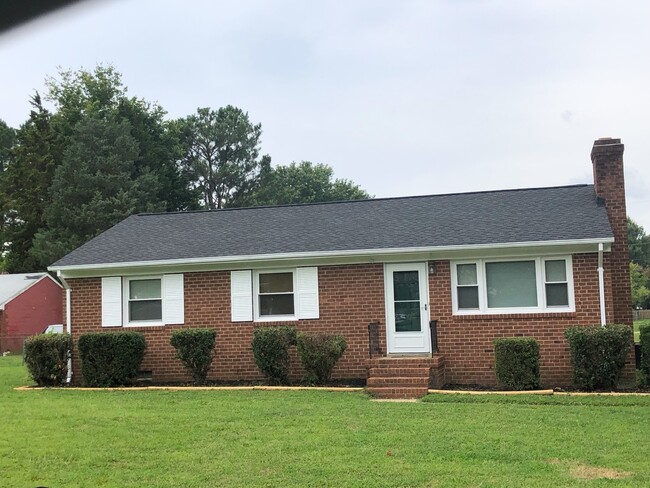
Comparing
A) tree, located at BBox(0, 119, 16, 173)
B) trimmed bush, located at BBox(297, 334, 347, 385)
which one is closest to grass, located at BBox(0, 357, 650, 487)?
trimmed bush, located at BBox(297, 334, 347, 385)

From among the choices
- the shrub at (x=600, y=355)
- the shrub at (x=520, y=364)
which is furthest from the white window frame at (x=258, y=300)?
the shrub at (x=600, y=355)

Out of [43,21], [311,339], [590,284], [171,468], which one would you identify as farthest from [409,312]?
[43,21]

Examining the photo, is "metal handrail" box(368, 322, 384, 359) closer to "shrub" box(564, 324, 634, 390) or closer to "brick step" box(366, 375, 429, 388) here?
"brick step" box(366, 375, 429, 388)

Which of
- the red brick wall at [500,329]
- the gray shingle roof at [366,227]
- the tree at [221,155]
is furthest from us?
the tree at [221,155]

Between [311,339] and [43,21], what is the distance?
431 inches

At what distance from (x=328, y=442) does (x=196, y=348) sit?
21.8 ft

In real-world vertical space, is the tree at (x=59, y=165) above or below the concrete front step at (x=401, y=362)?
above

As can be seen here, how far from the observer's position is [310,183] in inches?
2302

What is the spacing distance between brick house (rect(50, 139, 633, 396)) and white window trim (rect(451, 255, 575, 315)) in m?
0.02

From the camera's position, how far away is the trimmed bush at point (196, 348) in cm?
1376

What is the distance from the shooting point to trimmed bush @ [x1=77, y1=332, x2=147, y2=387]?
45.8 feet

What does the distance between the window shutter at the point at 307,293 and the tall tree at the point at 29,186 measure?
99.0 feet

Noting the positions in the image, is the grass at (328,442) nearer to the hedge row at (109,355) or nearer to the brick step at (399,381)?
the brick step at (399,381)

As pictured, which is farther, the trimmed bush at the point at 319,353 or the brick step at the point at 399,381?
the trimmed bush at the point at 319,353
